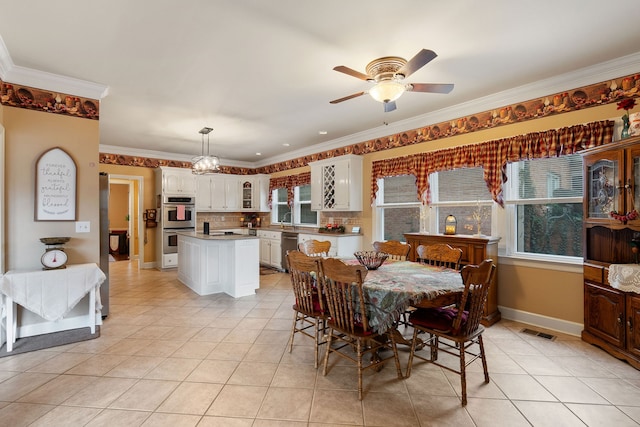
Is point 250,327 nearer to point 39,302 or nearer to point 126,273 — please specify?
point 39,302

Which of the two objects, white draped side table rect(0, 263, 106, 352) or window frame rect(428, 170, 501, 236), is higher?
window frame rect(428, 170, 501, 236)

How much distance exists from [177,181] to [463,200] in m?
5.76

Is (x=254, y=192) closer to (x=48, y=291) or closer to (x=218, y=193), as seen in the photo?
(x=218, y=193)

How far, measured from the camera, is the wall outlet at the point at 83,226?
344cm

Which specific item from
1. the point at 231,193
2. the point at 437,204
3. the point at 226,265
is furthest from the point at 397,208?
the point at 231,193

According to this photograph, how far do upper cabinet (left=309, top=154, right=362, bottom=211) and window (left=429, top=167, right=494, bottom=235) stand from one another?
1.36 m

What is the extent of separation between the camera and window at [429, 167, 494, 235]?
3979 mm

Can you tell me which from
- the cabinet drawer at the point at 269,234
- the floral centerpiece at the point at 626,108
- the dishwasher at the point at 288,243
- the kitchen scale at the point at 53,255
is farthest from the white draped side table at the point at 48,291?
the floral centerpiece at the point at 626,108

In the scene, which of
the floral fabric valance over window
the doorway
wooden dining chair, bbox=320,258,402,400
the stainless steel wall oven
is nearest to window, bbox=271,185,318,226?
the stainless steel wall oven

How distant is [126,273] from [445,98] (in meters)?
6.64

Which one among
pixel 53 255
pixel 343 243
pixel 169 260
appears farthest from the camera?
pixel 169 260

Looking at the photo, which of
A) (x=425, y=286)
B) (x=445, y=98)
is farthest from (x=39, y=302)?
(x=445, y=98)

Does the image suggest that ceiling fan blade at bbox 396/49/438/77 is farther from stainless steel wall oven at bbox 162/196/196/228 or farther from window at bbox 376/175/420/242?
stainless steel wall oven at bbox 162/196/196/228

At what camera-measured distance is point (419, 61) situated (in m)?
2.14
